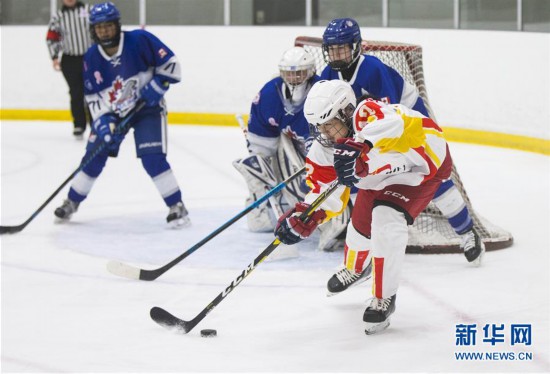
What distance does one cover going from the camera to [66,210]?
16.5 ft

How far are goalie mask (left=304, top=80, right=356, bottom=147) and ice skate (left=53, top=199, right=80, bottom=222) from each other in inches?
83.3

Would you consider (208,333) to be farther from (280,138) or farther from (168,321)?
(280,138)

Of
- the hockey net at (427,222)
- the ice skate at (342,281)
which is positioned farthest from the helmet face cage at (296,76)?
the ice skate at (342,281)

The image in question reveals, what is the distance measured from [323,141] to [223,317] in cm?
64

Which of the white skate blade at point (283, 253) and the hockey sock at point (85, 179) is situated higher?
the hockey sock at point (85, 179)

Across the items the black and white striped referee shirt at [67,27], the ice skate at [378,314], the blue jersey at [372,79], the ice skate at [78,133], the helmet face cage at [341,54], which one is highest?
the black and white striped referee shirt at [67,27]

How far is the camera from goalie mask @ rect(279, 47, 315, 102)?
415cm

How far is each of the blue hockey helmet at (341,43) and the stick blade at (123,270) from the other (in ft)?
3.29

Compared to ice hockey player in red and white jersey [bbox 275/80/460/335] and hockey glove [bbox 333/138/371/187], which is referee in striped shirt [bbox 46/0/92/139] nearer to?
ice hockey player in red and white jersey [bbox 275/80/460/335]

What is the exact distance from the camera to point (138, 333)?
324 centimetres

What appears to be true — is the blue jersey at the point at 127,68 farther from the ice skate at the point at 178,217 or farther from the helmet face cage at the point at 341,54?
the helmet face cage at the point at 341,54

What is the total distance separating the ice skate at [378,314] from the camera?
3.17 meters

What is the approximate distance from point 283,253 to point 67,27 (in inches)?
161

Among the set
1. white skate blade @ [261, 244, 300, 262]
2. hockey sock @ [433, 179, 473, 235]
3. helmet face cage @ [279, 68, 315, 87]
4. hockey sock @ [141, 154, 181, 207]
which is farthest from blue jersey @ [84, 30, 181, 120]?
hockey sock @ [433, 179, 473, 235]
